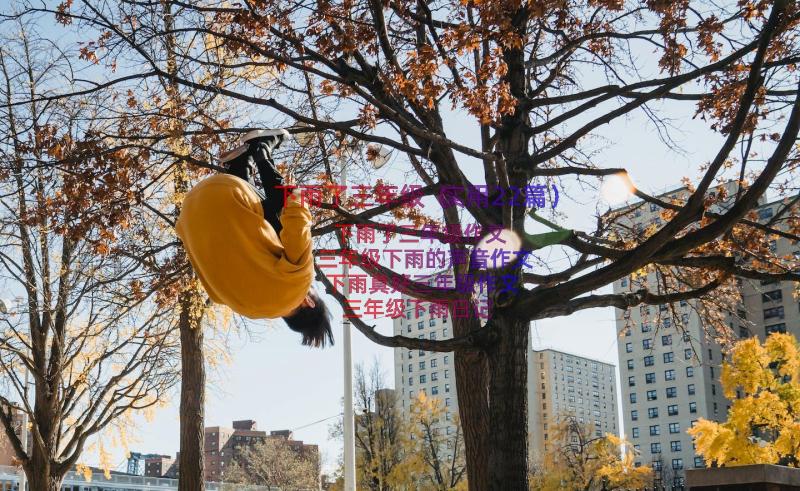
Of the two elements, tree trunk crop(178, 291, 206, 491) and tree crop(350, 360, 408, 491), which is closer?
tree trunk crop(178, 291, 206, 491)

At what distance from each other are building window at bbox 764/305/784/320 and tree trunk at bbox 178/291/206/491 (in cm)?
9433

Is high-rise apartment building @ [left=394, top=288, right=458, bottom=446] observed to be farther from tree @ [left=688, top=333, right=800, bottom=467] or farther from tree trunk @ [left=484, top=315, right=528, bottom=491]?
tree trunk @ [left=484, top=315, right=528, bottom=491]

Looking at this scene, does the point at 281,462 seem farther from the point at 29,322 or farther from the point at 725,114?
the point at 725,114

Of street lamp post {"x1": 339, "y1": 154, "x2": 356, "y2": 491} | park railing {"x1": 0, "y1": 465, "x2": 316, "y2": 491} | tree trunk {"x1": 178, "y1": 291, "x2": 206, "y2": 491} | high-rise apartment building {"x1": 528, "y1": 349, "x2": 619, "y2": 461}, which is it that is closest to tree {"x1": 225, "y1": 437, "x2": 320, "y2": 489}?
park railing {"x1": 0, "y1": 465, "x2": 316, "y2": 491}

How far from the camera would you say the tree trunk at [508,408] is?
6574mm

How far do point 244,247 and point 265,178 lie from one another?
0.56 m

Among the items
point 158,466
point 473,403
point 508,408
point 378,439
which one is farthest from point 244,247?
point 158,466

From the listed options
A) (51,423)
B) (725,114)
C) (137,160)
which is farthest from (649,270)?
(51,423)

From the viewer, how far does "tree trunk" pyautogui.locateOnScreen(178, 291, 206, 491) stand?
37.5 feet

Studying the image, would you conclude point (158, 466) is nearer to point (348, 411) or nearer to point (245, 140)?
point (348, 411)

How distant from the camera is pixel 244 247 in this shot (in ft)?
11.4

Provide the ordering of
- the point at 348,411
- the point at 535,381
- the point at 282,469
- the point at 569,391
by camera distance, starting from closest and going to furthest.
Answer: the point at 348,411
the point at 282,469
the point at 535,381
the point at 569,391

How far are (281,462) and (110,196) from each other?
4839 cm

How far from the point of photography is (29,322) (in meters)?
15.5
